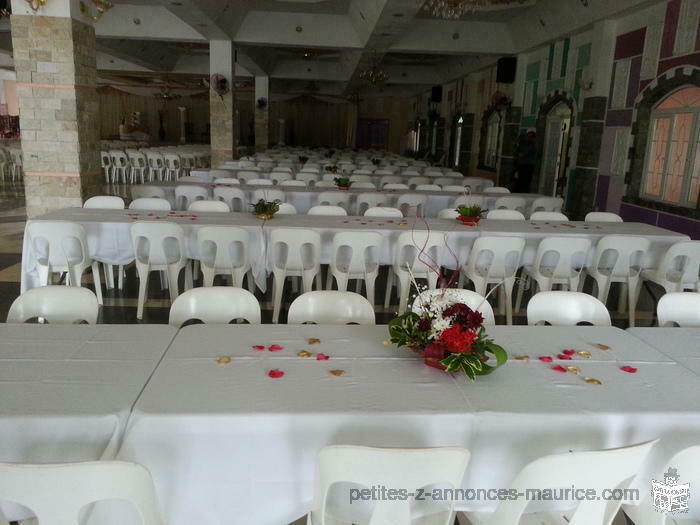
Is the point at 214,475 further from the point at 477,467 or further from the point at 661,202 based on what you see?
the point at 661,202

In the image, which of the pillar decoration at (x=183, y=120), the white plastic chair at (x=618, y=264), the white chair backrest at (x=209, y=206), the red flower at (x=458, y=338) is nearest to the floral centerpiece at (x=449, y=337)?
the red flower at (x=458, y=338)

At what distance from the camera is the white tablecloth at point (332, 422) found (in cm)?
196

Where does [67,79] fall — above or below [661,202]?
above

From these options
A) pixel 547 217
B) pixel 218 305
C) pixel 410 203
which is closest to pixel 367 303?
pixel 218 305

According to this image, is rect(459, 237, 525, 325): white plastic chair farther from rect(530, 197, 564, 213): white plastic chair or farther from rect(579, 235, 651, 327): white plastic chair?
rect(530, 197, 564, 213): white plastic chair

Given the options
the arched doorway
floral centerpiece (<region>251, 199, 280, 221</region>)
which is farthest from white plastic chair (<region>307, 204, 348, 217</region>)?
the arched doorway

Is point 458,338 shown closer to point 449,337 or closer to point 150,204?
point 449,337

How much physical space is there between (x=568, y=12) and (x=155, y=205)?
819 centimetres

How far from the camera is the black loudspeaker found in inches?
539

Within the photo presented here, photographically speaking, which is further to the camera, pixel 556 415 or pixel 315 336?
pixel 315 336

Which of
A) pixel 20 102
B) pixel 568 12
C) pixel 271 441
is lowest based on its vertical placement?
pixel 271 441

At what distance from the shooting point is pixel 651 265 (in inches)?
215

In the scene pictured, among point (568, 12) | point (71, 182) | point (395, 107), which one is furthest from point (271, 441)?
point (395, 107)

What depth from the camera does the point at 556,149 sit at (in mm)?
11961
